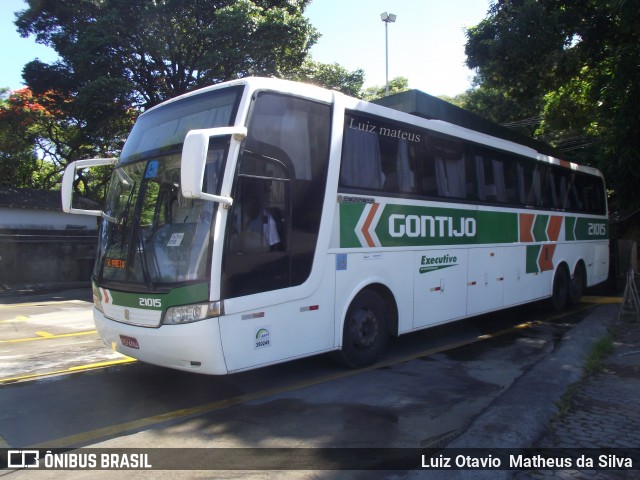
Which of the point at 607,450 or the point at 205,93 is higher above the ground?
the point at 205,93

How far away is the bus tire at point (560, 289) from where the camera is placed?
11.2 m

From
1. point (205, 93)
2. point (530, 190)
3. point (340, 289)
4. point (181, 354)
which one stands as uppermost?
point (205, 93)

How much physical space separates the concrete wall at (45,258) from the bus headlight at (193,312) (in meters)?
16.9

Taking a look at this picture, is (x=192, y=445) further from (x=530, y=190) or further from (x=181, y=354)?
(x=530, y=190)

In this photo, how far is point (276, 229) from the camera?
533 cm

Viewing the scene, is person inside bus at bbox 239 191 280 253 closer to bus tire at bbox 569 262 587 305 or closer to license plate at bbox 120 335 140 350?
license plate at bbox 120 335 140 350

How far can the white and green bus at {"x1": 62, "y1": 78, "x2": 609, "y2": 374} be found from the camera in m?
4.80

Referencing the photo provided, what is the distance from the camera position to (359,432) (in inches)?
173

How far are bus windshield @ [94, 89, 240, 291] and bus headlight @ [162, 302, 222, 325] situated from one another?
25 cm

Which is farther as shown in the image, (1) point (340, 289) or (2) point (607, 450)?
(1) point (340, 289)

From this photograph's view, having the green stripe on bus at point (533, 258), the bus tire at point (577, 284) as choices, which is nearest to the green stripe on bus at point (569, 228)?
the bus tire at point (577, 284)

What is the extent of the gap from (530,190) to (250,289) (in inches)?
287

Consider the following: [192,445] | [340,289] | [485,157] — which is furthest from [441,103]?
[192,445]

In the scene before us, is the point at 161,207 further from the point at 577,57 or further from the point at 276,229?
the point at 577,57
